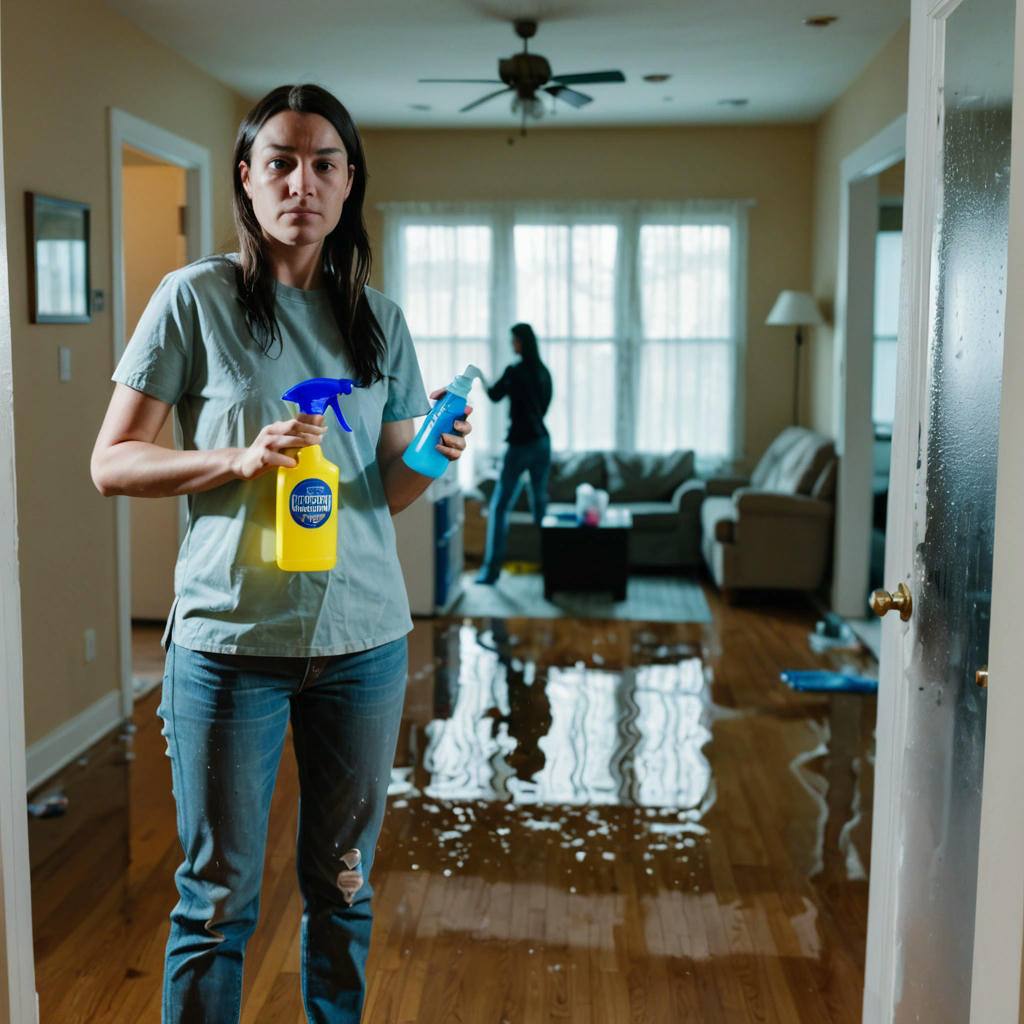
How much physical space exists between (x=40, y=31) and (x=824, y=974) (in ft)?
11.1

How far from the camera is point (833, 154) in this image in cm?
649

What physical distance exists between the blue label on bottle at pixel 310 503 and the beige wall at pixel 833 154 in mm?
4040

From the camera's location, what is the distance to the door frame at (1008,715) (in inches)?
45.4

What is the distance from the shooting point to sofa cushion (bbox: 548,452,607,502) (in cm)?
735

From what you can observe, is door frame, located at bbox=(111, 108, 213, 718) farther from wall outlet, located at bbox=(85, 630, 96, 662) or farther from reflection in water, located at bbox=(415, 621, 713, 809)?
reflection in water, located at bbox=(415, 621, 713, 809)

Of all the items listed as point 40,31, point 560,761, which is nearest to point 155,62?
point 40,31

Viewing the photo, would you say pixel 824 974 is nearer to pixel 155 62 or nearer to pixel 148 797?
pixel 148 797

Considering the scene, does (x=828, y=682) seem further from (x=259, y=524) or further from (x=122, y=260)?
(x=259, y=524)

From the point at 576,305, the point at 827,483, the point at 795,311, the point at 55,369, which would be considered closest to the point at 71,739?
the point at 55,369

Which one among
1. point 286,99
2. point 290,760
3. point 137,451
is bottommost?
point 290,760

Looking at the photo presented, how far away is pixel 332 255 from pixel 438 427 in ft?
0.88

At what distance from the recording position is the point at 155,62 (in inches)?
189

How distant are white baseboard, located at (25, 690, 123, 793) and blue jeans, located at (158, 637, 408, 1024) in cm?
200

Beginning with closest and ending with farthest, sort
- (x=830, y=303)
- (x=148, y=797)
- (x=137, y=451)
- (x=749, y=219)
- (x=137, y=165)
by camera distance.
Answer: (x=137, y=451), (x=148, y=797), (x=137, y=165), (x=830, y=303), (x=749, y=219)
